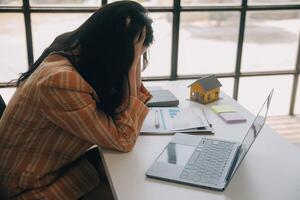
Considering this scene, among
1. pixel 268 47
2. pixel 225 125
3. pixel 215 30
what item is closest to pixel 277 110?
pixel 268 47

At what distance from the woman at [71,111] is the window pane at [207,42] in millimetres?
1326

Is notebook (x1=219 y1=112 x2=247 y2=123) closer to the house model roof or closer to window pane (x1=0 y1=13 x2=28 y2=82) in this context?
the house model roof

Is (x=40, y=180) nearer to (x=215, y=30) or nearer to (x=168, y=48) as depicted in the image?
(x=168, y=48)

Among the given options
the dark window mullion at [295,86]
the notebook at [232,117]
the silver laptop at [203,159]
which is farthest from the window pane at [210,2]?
the silver laptop at [203,159]

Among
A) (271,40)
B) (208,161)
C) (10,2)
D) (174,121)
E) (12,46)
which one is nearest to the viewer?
(208,161)

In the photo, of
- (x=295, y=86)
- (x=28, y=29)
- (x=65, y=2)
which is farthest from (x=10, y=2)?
(x=295, y=86)

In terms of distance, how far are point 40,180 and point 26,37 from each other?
1357mm

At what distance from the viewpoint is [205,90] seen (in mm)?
1899

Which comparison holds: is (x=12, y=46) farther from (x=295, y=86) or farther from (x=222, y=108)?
(x=295, y=86)

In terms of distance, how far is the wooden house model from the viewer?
191cm

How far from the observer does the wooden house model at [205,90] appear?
1.91 metres

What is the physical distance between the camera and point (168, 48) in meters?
2.75

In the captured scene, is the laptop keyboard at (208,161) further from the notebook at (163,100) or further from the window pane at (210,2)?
the window pane at (210,2)

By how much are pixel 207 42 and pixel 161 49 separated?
14.4 inches
